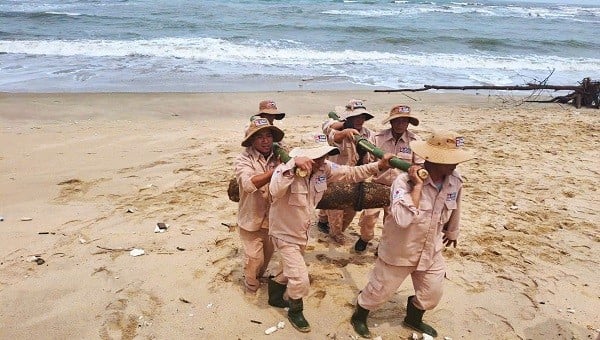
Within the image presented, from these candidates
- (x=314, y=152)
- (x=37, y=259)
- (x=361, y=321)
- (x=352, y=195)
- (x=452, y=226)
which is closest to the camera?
(x=314, y=152)

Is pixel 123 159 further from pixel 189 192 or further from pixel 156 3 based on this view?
pixel 156 3

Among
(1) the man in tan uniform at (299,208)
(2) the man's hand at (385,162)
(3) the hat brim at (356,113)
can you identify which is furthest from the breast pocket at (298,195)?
(3) the hat brim at (356,113)

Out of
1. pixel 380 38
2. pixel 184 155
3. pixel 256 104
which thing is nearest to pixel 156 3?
pixel 380 38

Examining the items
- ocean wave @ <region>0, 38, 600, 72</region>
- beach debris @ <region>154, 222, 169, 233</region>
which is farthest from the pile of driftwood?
beach debris @ <region>154, 222, 169, 233</region>

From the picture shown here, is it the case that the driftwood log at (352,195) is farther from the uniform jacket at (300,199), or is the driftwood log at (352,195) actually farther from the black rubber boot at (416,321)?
the black rubber boot at (416,321)

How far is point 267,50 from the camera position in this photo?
64.2 feet

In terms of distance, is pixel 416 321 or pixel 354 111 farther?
pixel 354 111

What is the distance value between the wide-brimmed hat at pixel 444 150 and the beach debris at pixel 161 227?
330 cm

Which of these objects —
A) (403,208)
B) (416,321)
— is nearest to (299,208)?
(403,208)

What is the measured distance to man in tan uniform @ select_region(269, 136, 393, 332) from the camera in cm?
380

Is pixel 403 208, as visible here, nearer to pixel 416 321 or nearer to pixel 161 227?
pixel 416 321

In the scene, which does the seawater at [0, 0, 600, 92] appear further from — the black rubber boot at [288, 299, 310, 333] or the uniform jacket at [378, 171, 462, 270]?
the uniform jacket at [378, 171, 462, 270]

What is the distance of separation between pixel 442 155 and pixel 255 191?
60.2 inches

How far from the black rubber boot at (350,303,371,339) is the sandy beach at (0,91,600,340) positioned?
10cm
